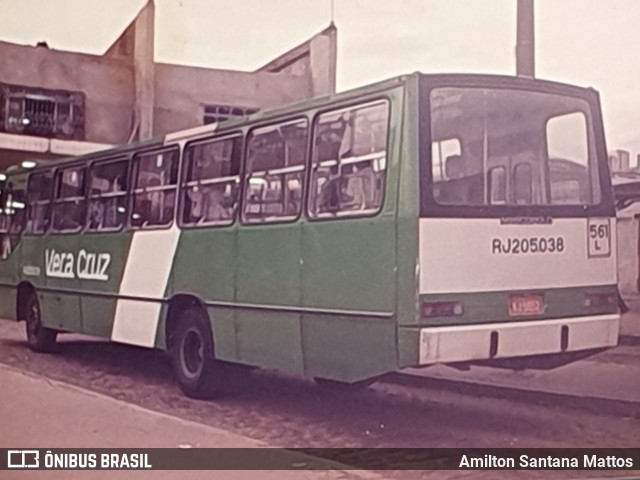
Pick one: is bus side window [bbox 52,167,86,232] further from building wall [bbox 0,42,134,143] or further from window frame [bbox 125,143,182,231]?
building wall [bbox 0,42,134,143]

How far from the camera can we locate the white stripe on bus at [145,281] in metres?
2.89

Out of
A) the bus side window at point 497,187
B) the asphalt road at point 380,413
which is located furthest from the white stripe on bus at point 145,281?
the bus side window at point 497,187

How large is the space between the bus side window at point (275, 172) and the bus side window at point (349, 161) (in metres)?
0.05

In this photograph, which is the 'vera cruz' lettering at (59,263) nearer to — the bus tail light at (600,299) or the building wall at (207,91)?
the building wall at (207,91)

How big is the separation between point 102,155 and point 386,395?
3.74 feet

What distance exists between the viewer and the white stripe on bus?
9.48 feet

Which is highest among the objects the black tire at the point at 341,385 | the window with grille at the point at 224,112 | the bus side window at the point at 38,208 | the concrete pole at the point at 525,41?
the concrete pole at the point at 525,41

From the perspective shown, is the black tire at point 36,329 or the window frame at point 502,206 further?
the black tire at point 36,329

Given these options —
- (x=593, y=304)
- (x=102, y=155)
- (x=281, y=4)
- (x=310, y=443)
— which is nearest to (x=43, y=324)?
(x=102, y=155)

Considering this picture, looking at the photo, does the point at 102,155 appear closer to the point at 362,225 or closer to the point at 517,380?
the point at 362,225

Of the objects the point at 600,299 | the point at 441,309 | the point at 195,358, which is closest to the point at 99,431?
the point at 195,358

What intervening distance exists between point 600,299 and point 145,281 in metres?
1.44

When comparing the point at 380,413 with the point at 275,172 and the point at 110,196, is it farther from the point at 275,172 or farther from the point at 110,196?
the point at 110,196

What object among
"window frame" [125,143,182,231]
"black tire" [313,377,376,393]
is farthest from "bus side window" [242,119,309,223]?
"black tire" [313,377,376,393]
